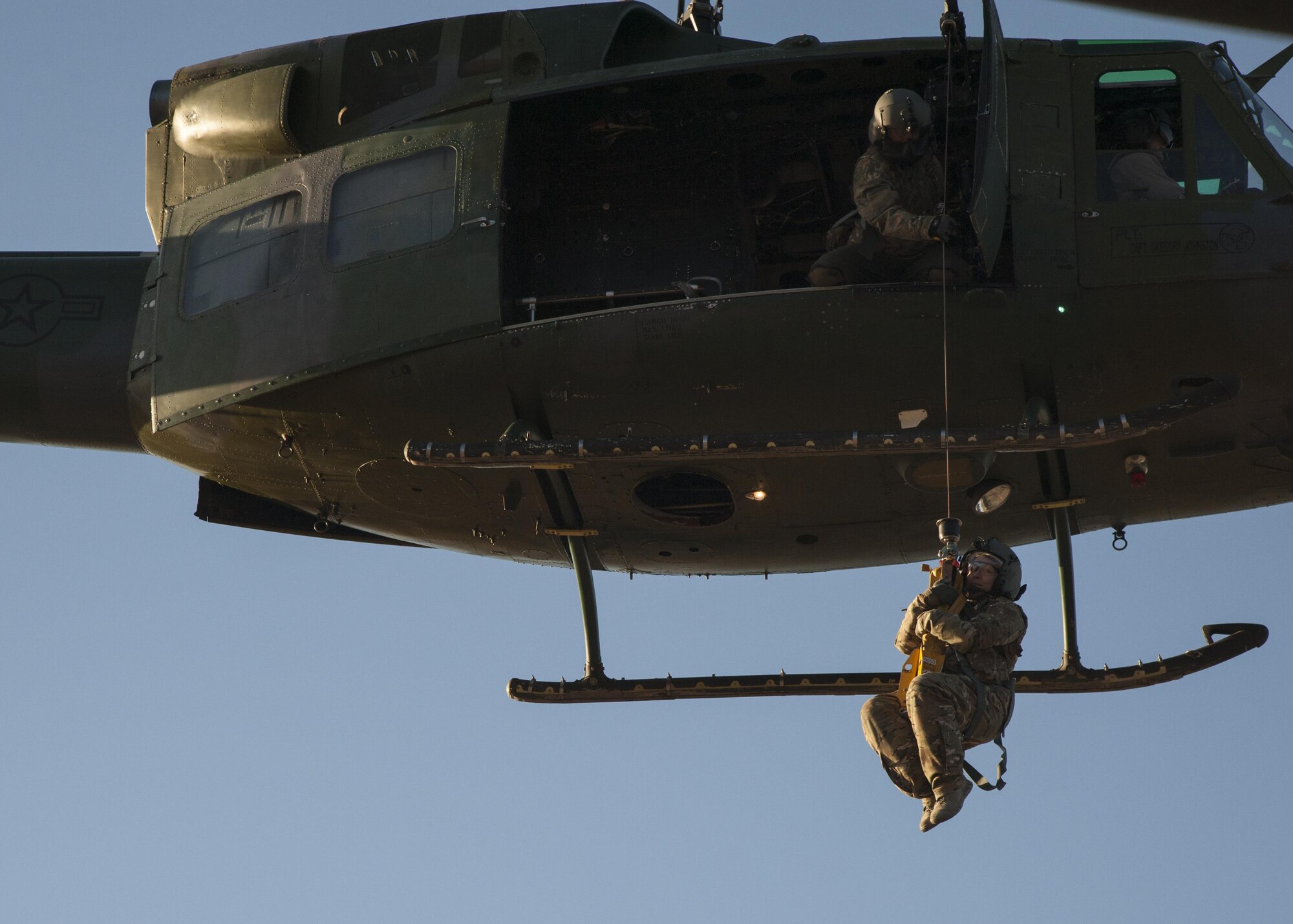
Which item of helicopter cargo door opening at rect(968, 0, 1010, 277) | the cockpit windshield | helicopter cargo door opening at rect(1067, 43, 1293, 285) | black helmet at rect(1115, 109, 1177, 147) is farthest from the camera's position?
black helmet at rect(1115, 109, 1177, 147)

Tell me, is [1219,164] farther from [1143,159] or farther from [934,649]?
[934,649]

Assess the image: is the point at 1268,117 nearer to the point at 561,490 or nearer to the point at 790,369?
the point at 790,369

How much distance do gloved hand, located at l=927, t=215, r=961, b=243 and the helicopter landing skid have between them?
2126 mm

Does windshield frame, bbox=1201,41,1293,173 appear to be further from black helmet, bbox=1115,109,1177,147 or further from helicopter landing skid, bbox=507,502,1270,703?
helicopter landing skid, bbox=507,502,1270,703

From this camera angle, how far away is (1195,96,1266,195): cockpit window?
1112cm

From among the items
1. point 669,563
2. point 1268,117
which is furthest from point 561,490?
point 1268,117

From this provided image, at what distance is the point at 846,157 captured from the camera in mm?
12844

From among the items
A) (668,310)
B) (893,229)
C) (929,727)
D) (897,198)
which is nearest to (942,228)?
(893,229)

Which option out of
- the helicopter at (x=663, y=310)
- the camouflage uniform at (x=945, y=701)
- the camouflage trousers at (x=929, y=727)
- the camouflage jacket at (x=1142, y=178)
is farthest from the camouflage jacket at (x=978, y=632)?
the camouflage jacket at (x=1142, y=178)

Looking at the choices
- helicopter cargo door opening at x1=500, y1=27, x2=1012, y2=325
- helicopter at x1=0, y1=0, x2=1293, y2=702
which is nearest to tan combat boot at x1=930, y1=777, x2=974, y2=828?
helicopter at x1=0, y1=0, x2=1293, y2=702

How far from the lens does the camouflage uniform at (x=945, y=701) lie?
395 inches

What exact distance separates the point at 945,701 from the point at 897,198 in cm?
309

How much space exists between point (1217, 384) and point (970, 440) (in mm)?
1474

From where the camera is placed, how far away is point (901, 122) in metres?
11.1
